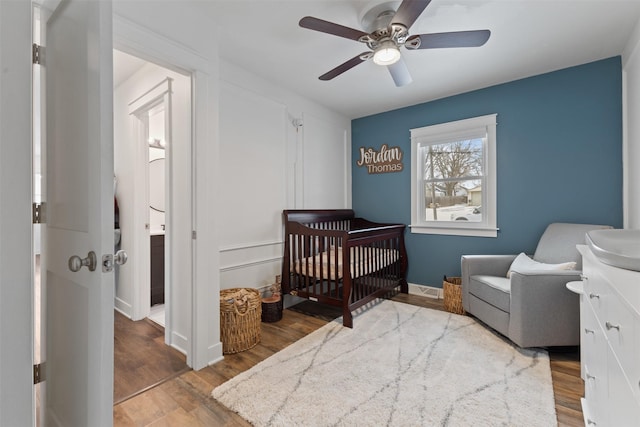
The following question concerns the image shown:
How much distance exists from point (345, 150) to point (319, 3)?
244 centimetres

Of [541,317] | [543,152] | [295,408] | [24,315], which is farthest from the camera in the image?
[543,152]

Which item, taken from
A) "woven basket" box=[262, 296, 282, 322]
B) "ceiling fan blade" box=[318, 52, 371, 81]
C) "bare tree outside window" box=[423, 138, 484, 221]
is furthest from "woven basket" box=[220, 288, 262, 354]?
"bare tree outside window" box=[423, 138, 484, 221]

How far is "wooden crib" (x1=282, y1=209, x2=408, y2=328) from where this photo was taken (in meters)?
2.62

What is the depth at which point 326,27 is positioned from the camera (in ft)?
5.44

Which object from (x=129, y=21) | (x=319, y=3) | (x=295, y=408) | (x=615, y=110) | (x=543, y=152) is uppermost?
(x=319, y=3)

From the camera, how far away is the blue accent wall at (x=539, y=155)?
98.9 inches

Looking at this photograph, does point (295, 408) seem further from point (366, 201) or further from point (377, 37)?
point (366, 201)

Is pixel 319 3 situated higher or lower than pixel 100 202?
higher

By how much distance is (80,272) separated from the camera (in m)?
0.95

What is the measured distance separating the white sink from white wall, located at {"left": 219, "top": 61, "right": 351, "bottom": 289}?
226 cm

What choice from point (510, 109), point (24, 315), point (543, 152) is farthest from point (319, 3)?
point (543, 152)

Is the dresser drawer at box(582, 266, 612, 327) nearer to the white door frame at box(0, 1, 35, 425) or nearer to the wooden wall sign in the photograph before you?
the white door frame at box(0, 1, 35, 425)

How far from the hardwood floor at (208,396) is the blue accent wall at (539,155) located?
1.27m

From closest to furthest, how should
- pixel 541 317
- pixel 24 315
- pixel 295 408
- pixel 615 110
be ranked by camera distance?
pixel 24 315, pixel 295 408, pixel 541 317, pixel 615 110
